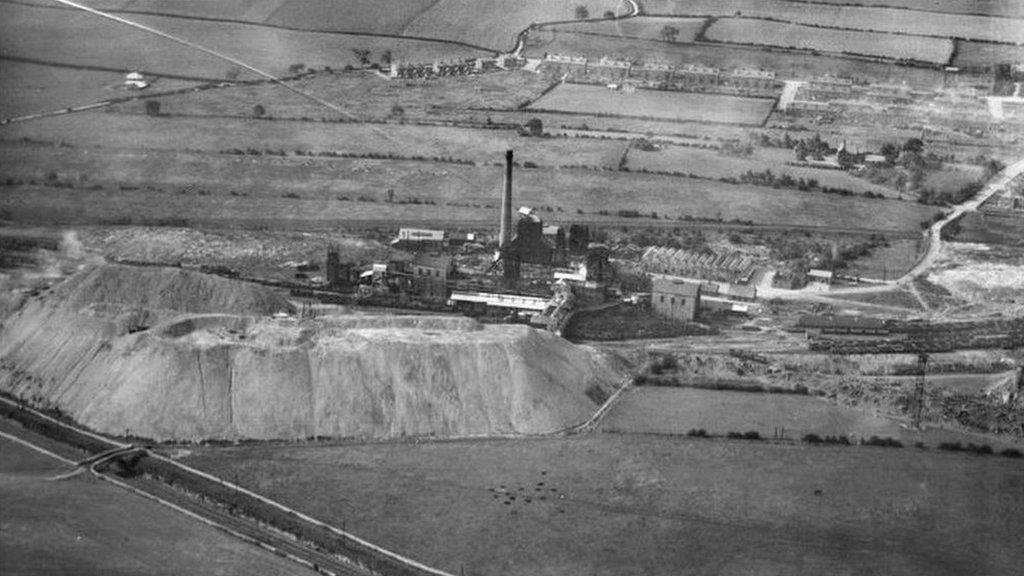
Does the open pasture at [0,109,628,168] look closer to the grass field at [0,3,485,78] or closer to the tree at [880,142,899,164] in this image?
the grass field at [0,3,485,78]

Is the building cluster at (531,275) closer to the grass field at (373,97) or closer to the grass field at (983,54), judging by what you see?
the grass field at (373,97)

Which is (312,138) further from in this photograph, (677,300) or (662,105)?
(677,300)

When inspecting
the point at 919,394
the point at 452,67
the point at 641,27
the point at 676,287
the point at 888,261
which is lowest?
the point at 919,394

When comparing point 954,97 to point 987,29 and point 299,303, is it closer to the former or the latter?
point 987,29

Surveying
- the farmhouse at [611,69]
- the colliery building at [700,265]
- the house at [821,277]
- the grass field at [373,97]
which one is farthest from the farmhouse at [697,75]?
the house at [821,277]

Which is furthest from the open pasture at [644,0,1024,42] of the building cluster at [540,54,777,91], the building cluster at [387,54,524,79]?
the building cluster at [387,54,524,79]

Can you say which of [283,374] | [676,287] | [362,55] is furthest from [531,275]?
[362,55]

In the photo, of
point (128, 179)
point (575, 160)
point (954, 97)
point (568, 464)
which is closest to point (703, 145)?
point (575, 160)
